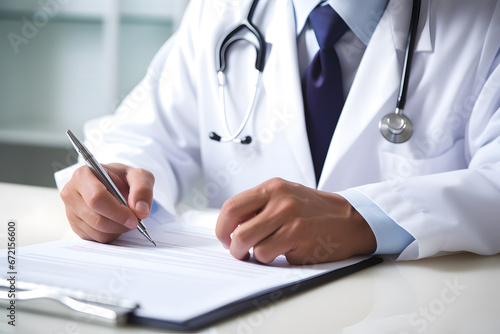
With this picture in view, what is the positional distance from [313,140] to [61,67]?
216 cm

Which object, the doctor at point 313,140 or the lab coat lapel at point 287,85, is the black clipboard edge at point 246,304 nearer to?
the doctor at point 313,140

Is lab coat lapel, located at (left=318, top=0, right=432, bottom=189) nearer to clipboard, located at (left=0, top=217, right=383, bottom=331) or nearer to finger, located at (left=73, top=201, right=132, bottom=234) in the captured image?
clipboard, located at (left=0, top=217, right=383, bottom=331)

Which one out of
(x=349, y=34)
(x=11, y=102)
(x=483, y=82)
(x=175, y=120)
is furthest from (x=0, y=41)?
(x=483, y=82)

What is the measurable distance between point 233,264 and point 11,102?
2.65 meters

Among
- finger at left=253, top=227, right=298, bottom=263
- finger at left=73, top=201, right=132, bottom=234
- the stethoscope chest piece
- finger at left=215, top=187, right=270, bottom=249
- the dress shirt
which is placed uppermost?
the dress shirt

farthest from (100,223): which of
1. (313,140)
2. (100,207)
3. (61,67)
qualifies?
(61,67)

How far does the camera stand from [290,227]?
0.70 m

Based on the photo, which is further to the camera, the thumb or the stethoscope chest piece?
the stethoscope chest piece

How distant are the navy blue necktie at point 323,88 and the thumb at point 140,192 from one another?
14.2 inches

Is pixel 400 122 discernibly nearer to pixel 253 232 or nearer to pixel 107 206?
pixel 253 232

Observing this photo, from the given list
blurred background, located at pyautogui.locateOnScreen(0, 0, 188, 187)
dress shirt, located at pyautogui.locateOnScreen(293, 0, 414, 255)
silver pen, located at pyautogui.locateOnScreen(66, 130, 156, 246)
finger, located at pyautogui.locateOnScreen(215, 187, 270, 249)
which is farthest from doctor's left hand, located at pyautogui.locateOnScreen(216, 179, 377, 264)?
blurred background, located at pyautogui.locateOnScreen(0, 0, 188, 187)

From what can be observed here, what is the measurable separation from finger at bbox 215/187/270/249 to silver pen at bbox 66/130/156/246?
0.13 meters

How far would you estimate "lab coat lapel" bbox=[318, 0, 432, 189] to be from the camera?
3.30 feet

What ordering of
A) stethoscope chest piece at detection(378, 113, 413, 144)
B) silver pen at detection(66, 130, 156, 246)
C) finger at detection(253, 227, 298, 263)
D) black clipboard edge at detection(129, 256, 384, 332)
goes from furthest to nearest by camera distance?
1. stethoscope chest piece at detection(378, 113, 413, 144)
2. silver pen at detection(66, 130, 156, 246)
3. finger at detection(253, 227, 298, 263)
4. black clipboard edge at detection(129, 256, 384, 332)
